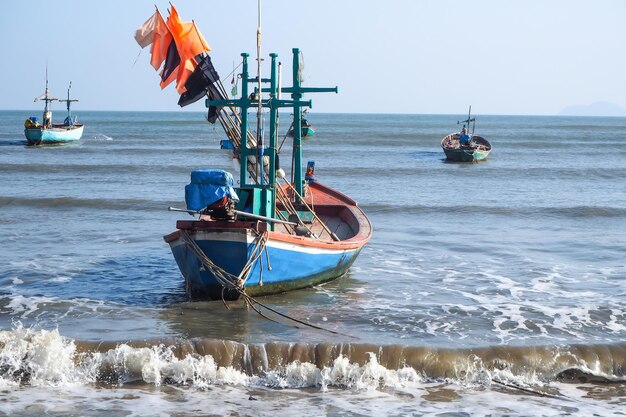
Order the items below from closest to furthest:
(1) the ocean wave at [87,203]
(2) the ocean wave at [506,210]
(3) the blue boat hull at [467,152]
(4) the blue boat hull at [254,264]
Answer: (4) the blue boat hull at [254,264]
(2) the ocean wave at [506,210]
(1) the ocean wave at [87,203]
(3) the blue boat hull at [467,152]

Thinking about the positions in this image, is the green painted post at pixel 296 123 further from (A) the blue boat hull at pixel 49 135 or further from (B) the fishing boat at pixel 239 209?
(A) the blue boat hull at pixel 49 135

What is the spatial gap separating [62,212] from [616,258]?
598 inches

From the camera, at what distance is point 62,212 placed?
25.1m

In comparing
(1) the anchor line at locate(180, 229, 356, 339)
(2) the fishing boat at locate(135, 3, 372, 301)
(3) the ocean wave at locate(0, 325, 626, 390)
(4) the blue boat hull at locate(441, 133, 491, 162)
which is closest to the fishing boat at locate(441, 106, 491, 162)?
(4) the blue boat hull at locate(441, 133, 491, 162)

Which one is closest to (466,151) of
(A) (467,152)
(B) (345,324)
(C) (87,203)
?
(A) (467,152)

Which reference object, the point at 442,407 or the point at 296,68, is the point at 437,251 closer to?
the point at 296,68

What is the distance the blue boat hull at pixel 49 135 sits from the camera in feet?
181

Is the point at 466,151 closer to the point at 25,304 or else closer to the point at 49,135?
the point at 49,135

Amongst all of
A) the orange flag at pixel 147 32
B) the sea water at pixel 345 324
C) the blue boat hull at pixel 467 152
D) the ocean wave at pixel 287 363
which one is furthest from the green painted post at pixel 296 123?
the blue boat hull at pixel 467 152

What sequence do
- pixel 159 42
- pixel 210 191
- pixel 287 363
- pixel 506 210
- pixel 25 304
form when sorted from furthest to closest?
pixel 506 210 → pixel 159 42 → pixel 25 304 → pixel 210 191 → pixel 287 363

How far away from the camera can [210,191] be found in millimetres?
12852

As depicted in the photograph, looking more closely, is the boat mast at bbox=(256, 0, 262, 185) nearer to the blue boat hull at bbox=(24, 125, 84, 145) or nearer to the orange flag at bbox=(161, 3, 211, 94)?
the orange flag at bbox=(161, 3, 211, 94)

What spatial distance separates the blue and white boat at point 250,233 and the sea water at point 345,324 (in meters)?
0.47

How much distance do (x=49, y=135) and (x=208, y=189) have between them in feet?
151
